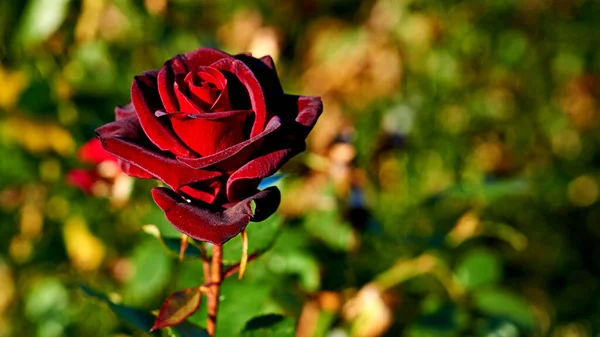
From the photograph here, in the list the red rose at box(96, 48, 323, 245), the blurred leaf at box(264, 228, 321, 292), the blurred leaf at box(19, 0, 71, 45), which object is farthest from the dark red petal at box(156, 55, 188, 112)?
the blurred leaf at box(19, 0, 71, 45)

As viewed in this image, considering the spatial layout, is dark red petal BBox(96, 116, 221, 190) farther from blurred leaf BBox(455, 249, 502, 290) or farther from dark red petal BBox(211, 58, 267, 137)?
blurred leaf BBox(455, 249, 502, 290)

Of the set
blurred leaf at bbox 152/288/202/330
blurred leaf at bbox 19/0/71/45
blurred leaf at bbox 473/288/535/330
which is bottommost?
blurred leaf at bbox 473/288/535/330

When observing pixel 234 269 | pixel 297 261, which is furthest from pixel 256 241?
pixel 297 261

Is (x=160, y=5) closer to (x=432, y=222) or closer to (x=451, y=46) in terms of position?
(x=432, y=222)

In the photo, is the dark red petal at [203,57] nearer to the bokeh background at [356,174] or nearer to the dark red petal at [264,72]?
the dark red petal at [264,72]

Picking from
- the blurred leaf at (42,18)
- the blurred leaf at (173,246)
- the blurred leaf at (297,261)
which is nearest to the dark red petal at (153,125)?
the blurred leaf at (173,246)

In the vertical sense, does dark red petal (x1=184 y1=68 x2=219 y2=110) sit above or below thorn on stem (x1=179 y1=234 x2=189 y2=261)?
above

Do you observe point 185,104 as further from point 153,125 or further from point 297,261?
point 297,261

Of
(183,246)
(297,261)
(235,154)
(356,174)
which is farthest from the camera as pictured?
(356,174)
